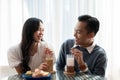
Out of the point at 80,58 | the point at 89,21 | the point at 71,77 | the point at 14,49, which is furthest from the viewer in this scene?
the point at 89,21

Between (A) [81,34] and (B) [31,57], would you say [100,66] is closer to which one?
(A) [81,34]

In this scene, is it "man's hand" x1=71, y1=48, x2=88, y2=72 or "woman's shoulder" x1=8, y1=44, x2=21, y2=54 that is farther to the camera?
"woman's shoulder" x1=8, y1=44, x2=21, y2=54

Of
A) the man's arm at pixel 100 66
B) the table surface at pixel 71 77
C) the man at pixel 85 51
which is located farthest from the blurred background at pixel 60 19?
the table surface at pixel 71 77

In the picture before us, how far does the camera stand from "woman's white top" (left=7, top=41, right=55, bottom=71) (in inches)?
82.8

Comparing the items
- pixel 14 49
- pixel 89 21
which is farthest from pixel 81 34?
pixel 14 49

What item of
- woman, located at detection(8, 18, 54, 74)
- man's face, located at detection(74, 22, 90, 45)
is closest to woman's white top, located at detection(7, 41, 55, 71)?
woman, located at detection(8, 18, 54, 74)

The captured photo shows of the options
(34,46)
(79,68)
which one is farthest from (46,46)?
(79,68)

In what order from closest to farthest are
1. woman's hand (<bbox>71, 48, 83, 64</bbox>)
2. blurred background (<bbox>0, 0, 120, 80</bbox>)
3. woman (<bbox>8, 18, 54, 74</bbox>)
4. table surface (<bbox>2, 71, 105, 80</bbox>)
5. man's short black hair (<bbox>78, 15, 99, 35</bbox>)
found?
table surface (<bbox>2, 71, 105, 80</bbox>) → woman's hand (<bbox>71, 48, 83, 64</bbox>) → woman (<bbox>8, 18, 54, 74</bbox>) → man's short black hair (<bbox>78, 15, 99, 35</bbox>) → blurred background (<bbox>0, 0, 120, 80</bbox>)

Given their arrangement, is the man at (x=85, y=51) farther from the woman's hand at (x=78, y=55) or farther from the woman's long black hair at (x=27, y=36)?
the woman's long black hair at (x=27, y=36)

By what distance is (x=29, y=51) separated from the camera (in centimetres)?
216

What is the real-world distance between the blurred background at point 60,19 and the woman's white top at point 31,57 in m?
0.66

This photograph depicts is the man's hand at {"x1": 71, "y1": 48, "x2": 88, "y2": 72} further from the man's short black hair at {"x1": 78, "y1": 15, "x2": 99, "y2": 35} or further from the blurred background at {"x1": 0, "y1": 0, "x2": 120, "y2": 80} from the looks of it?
the blurred background at {"x1": 0, "y1": 0, "x2": 120, "y2": 80}

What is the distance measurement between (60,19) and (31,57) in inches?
34.0

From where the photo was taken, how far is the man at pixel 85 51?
6.73 feet
